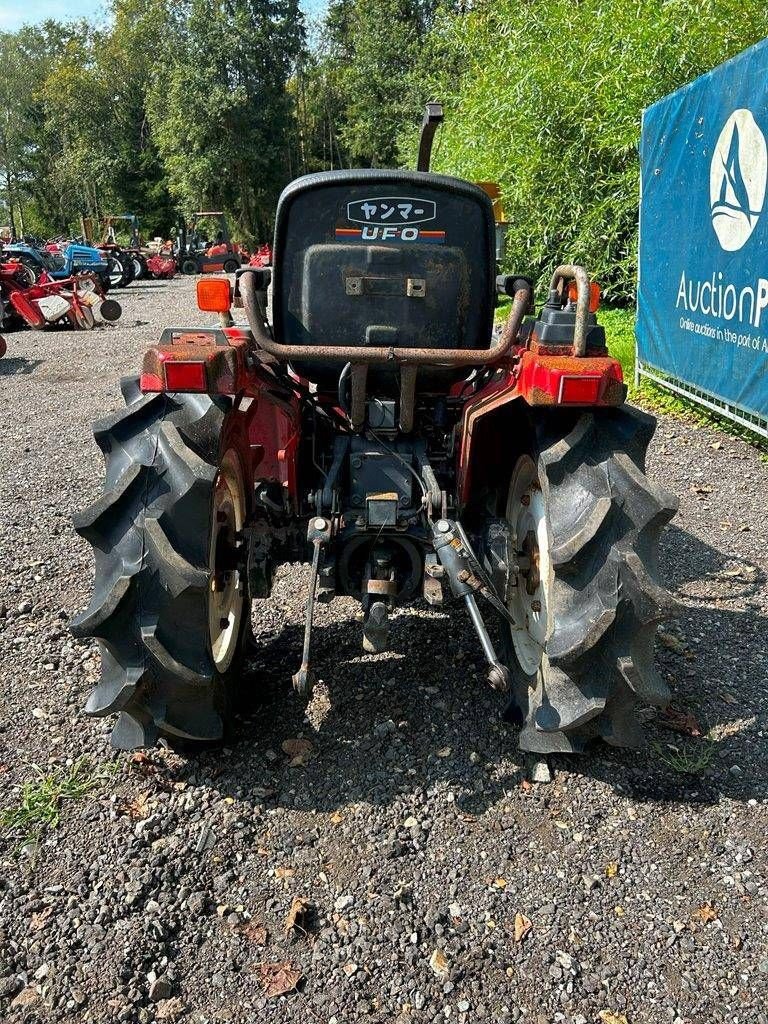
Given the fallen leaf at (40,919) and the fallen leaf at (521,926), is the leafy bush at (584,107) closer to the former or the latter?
the fallen leaf at (521,926)

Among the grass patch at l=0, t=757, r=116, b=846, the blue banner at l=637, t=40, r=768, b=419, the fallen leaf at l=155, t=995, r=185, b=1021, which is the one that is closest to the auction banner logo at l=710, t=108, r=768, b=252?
the blue banner at l=637, t=40, r=768, b=419

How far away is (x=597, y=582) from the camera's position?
2.38m

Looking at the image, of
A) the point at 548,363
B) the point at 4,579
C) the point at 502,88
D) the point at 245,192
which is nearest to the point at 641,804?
the point at 548,363

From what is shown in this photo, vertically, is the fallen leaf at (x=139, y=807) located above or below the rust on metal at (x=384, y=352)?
below

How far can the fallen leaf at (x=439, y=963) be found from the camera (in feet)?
6.62

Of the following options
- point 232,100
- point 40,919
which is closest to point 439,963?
point 40,919

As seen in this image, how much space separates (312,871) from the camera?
7.65ft

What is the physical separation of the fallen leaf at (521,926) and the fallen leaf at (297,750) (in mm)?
889

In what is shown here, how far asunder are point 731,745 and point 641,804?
1.65ft

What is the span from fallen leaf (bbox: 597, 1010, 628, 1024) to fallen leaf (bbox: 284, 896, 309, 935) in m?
0.75

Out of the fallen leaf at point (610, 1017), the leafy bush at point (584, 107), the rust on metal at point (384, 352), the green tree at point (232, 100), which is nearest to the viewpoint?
the fallen leaf at point (610, 1017)

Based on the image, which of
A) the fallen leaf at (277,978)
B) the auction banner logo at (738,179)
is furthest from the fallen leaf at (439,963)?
the auction banner logo at (738,179)

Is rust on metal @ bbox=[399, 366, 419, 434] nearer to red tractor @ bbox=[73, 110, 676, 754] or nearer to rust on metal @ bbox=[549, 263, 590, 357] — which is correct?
red tractor @ bbox=[73, 110, 676, 754]

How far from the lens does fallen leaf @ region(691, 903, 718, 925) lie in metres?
2.16
